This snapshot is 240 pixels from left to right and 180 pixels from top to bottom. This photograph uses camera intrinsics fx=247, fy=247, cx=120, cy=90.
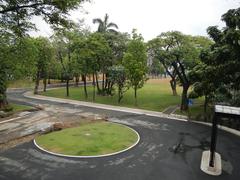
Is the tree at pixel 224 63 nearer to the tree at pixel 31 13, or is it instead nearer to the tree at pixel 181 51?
the tree at pixel 181 51

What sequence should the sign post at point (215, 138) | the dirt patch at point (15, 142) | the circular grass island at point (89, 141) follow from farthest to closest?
the dirt patch at point (15, 142), the circular grass island at point (89, 141), the sign post at point (215, 138)

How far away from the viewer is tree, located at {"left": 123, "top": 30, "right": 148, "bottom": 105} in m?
32.9

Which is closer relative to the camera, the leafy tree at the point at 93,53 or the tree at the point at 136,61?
the tree at the point at 136,61

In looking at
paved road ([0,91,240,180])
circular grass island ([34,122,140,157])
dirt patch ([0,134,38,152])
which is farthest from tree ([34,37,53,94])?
paved road ([0,91,240,180])

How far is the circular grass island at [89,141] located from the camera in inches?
636

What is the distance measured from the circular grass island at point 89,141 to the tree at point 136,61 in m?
11.4

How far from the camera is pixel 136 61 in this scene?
33.1 m

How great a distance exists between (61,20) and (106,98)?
28.3 metres

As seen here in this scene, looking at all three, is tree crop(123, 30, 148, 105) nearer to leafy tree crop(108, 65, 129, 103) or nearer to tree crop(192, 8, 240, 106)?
leafy tree crop(108, 65, 129, 103)

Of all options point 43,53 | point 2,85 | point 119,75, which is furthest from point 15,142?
point 43,53

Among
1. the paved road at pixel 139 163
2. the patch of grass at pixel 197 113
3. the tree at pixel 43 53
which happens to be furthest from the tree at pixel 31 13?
→ the tree at pixel 43 53

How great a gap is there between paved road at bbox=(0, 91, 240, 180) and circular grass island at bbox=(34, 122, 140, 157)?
2.33 ft

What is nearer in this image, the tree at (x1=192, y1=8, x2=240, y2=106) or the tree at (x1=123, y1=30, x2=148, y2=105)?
the tree at (x1=192, y1=8, x2=240, y2=106)

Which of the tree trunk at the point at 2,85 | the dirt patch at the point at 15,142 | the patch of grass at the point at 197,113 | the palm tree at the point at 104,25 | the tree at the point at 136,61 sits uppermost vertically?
the palm tree at the point at 104,25
